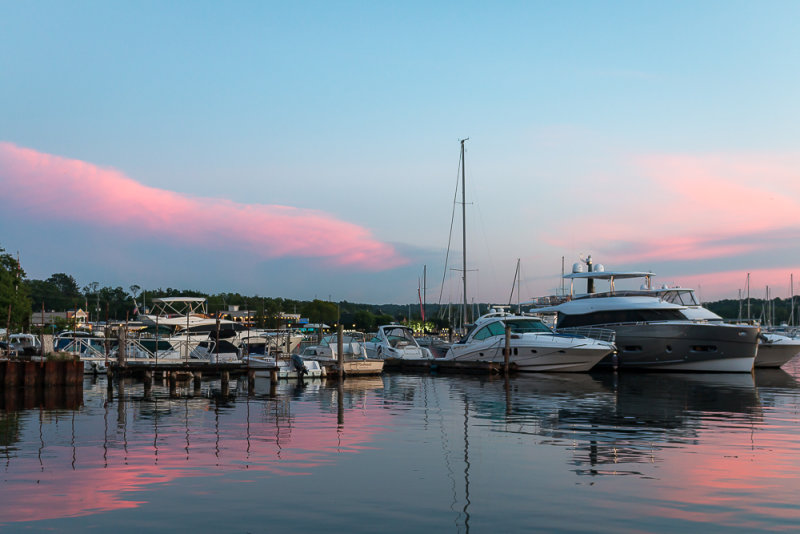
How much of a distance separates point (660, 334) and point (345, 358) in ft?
60.8

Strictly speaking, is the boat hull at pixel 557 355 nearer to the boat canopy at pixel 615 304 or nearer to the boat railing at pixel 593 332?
the boat railing at pixel 593 332

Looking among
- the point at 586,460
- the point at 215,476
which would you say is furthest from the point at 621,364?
the point at 215,476

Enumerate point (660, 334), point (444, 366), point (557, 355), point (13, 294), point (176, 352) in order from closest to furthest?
point (557, 355)
point (176, 352)
point (444, 366)
point (660, 334)
point (13, 294)

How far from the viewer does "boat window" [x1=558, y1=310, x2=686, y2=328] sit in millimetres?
46062

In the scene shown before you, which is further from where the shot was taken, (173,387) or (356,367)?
(356,367)


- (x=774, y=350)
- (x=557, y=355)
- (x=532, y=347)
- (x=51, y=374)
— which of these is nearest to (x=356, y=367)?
(x=532, y=347)

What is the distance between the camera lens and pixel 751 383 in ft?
123

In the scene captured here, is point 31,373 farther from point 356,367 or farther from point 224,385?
point 356,367

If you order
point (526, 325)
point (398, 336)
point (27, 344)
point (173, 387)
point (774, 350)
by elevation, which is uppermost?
point (526, 325)

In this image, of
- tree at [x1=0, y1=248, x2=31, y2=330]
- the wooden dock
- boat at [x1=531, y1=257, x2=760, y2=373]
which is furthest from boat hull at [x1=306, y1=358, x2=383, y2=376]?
tree at [x1=0, y1=248, x2=31, y2=330]

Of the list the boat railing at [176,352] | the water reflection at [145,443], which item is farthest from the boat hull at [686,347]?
the boat railing at [176,352]

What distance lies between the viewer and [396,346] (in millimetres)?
50281

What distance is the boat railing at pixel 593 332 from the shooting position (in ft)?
149

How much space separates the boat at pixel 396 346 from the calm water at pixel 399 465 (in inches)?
811
